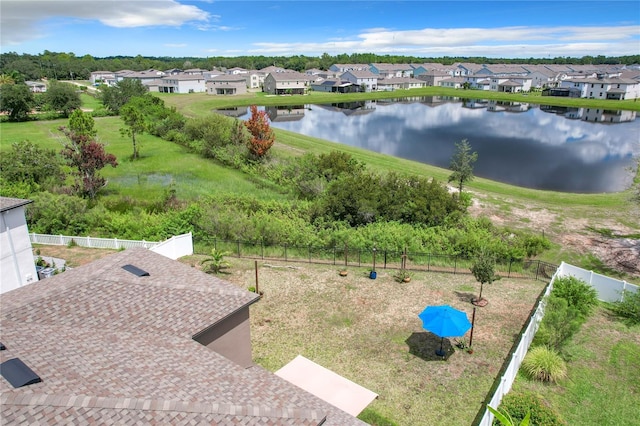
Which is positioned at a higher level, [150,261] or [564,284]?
[150,261]

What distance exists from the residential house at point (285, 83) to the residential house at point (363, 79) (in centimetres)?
1905

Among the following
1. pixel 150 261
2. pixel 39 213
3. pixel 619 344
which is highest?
pixel 150 261

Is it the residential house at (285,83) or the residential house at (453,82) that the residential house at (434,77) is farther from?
the residential house at (285,83)

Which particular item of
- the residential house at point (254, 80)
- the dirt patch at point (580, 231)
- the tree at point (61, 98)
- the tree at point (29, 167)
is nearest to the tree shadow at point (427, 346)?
the dirt patch at point (580, 231)

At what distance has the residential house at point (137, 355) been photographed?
29.2 feet

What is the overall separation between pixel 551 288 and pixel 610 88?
124 m

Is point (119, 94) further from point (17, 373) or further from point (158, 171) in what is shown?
point (17, 373)

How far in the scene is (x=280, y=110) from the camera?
10444 centimetres

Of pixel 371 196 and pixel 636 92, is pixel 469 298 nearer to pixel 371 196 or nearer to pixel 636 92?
pixel 371 196

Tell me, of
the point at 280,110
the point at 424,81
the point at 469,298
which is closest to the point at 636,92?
the point at 424,81

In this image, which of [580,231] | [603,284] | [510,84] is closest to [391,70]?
[510,84]

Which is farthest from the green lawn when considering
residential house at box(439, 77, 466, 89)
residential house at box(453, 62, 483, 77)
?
residential house at box(453, 62, 483, 77)

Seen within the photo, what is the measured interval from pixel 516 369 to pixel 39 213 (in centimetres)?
3135

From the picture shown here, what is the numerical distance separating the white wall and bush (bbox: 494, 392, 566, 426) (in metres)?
22.2
